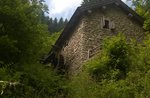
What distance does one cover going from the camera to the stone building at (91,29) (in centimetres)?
2100

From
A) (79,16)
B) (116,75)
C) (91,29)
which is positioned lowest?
(116,75)

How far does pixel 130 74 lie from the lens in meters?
14.0

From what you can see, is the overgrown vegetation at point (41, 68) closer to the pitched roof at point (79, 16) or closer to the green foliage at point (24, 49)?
the green foliage at point (24, 49)

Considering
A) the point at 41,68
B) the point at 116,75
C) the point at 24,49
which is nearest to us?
the point at 24,49

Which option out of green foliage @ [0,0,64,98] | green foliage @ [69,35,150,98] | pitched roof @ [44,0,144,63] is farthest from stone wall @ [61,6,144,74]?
green foliage @ [0,0,64,98]

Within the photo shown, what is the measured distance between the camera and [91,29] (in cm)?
2156

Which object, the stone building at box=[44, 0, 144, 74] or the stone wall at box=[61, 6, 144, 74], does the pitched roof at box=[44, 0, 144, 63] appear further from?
the stone wall at box=[61, 6, 144, 74]

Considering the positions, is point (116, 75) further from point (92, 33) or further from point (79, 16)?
point (79, 16)

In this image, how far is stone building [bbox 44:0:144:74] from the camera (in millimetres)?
21000

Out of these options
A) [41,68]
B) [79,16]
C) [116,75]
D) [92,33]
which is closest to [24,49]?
[41,68]

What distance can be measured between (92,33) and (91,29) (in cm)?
29

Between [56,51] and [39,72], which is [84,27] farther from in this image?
[39,72]

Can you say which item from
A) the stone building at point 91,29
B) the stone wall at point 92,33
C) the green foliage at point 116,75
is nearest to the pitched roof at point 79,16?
the stone building at point 91,29

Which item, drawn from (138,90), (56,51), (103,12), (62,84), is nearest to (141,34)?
(103,12)
